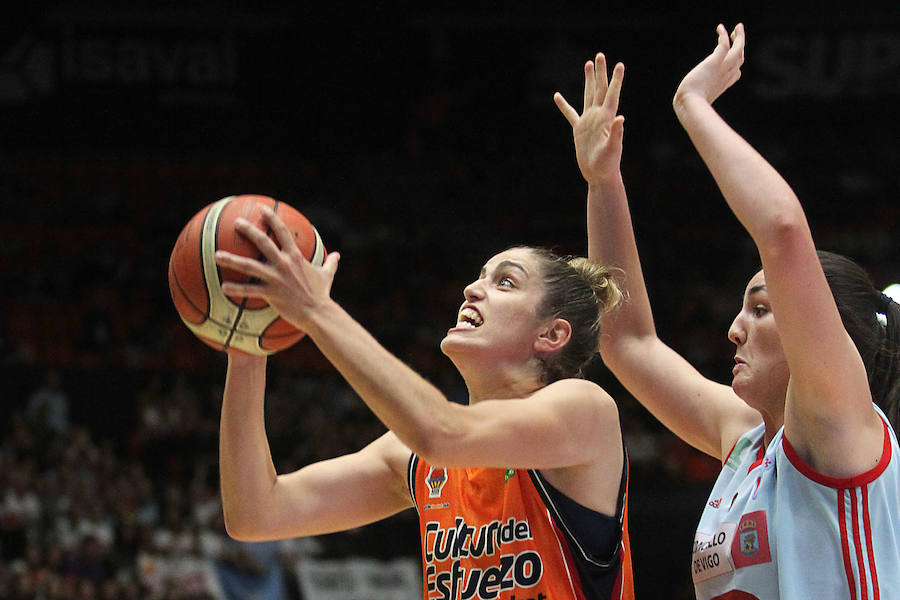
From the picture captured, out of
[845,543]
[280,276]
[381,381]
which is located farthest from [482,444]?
[845,543]

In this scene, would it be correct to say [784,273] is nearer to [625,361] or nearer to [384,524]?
[625,361]

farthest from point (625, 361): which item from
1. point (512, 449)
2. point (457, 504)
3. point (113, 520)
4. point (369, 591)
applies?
point (113, 520)

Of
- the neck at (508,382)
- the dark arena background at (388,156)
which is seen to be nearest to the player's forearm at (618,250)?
the neck at (508,382)

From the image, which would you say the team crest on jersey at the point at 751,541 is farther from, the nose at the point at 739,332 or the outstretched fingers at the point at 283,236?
the outstretched fingers at the point at 283,236

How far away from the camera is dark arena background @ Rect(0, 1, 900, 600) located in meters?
11.8

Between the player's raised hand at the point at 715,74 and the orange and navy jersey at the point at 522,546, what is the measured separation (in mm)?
915

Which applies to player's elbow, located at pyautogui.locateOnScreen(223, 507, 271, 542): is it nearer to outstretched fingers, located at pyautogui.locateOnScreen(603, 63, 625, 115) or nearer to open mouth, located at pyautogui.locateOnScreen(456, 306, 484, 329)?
open mouth, located at pyautogui.locateOnScreen(456, 306, 484, 329)

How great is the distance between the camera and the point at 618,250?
10.1 feet

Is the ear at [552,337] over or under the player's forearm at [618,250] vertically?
under

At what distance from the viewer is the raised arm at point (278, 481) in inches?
107

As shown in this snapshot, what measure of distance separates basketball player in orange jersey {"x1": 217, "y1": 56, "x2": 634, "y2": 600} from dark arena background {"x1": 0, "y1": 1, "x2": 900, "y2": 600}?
718 cm

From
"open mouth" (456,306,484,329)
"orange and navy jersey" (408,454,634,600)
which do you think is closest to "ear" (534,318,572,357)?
"open mouth" (456,306,484,329)

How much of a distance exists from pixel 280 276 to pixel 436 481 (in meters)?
0.84

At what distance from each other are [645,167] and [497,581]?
13.7 metres
